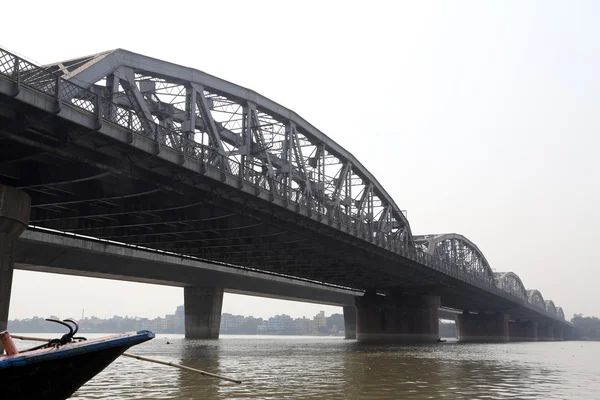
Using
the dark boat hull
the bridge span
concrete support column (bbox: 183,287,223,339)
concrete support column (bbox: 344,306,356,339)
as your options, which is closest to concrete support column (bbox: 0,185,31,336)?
the bridge span

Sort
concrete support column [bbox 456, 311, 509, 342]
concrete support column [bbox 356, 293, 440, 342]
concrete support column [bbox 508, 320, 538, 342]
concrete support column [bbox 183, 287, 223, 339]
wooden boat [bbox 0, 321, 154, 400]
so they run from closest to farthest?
wooden boat [bbox 0, 321, 154, 400], concrete support column [bbox 356, 293, 440, 342], concrete support column [bbox 183, 287, 223, 339], concrete support column [bbox 456, 311, 509, 342], concrete support column [bbox 508, 320, 538, 342]

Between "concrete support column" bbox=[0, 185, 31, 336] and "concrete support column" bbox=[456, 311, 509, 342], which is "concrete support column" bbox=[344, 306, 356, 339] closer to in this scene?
"concrete support column" bbox=[456, 311, 509, 342]

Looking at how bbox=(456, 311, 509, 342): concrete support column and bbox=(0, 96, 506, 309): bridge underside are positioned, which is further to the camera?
bbox=(456, 311, 509, 342): concrete support column

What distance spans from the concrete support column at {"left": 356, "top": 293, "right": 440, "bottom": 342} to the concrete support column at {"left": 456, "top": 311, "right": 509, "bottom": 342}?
52.6 meters

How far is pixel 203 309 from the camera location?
103 metres

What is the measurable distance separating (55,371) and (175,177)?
22.8 meters

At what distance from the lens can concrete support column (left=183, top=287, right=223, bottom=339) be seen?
10300 cm

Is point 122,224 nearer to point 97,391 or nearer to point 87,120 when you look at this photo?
point 87,120

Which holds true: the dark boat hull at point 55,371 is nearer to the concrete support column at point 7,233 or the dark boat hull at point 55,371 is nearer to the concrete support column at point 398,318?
the concrete support column at point 7,233

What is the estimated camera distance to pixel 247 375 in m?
29.2

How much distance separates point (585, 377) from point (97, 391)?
23.7 m

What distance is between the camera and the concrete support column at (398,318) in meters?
97.3

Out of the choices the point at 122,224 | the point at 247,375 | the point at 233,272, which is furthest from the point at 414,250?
the point at 247,375

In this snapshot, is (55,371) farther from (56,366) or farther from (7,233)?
(7,233)
